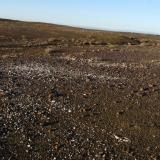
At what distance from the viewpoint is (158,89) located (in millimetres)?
28578

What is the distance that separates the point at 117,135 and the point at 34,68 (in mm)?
21338

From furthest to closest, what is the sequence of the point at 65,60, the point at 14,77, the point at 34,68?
the point at 65,60 → the point at 34,68 → the point at 14,77

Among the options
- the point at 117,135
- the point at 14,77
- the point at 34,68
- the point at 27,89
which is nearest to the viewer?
the point at 117,135

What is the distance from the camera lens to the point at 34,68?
38.4m

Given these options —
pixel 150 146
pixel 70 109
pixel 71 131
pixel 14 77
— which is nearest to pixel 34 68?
pixel 14 77

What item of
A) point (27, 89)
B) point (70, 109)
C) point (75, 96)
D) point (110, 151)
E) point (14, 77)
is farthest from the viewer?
point (14, 77)

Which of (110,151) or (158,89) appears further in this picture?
(158,89)

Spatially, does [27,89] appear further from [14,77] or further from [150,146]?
[150,146]

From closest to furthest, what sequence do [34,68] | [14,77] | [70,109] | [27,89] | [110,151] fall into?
1. [110,151]
2. [70,109]
3. [27,89]
4. [14,77]
5. [34,68]

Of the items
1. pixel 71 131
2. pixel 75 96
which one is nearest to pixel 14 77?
pixel 75 96

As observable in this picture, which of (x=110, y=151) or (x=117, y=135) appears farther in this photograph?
(x=117, y=135)

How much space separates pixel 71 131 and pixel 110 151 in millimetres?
2964

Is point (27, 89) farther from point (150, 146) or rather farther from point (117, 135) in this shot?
point (150, 146)

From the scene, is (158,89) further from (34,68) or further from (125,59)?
(125,59)
